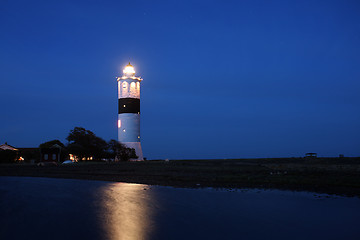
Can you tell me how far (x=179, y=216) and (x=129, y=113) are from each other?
162 feet

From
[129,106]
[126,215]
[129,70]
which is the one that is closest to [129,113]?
[129,106]

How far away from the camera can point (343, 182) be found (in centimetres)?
1917

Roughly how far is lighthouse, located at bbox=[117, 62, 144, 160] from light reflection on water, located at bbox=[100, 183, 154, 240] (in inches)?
1687

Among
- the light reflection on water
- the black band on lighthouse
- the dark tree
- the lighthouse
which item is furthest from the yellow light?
the light reflection on water

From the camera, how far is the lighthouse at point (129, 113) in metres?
59.4

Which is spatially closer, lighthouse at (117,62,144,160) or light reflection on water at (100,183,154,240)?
light reflection on water at (100,183,154,240)

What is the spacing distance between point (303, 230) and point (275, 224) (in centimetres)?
96

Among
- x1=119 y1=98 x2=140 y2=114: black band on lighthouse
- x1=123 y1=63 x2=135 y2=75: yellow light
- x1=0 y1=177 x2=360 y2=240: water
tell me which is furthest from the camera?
x1=123 y1=63 x2=135 y2=75: yellow light

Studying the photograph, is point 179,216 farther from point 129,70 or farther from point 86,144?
point 129,70

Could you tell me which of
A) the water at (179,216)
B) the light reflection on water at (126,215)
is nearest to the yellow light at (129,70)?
the water at (179,216)

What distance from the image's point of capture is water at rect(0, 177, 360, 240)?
9047mm

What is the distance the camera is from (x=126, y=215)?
11445 millimetres

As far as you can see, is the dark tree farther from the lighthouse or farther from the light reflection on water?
the light reflection on water

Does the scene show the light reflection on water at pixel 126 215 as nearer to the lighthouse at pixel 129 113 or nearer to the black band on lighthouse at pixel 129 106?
the lighthouse at pixel 129 113
